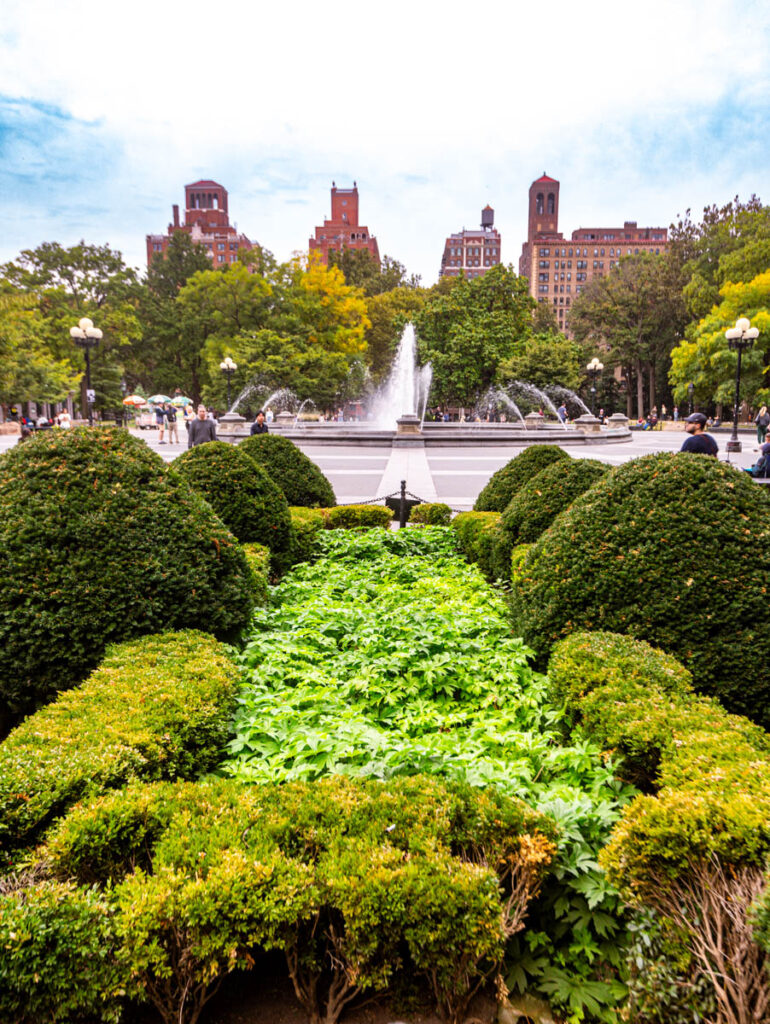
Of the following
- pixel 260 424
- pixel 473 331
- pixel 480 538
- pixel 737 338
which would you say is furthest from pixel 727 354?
pixel 480 538

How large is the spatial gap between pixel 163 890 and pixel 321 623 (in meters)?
2.77

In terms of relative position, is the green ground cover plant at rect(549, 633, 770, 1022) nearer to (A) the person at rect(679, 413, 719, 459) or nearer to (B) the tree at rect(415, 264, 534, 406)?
(A) the person at rect(679, 413, 719, 459)

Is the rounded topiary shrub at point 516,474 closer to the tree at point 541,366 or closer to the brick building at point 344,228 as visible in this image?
the tree at point 541,366

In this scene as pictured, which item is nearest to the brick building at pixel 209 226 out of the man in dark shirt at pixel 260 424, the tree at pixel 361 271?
the tree at pixel 361 271

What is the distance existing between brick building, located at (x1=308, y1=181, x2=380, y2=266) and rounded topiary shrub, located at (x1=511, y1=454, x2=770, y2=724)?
11130 centimetres

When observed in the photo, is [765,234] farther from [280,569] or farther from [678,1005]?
[678,1005]

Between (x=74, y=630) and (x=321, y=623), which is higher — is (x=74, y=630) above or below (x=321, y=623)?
above

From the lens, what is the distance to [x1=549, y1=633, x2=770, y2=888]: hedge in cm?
186

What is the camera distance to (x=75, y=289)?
44.6 meters

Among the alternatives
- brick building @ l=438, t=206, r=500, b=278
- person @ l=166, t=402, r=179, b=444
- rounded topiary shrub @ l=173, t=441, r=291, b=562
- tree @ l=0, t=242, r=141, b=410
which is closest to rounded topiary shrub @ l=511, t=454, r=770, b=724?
rounded topiary shrub @ l=173, t=441, r=291, b=562

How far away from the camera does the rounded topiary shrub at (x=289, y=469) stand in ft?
26.4

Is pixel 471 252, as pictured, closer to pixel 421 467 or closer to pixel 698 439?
pixel 421 467

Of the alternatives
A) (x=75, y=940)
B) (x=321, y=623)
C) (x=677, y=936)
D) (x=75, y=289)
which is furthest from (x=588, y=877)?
(x=75, y=289)

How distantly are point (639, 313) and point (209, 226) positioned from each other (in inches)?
3727
